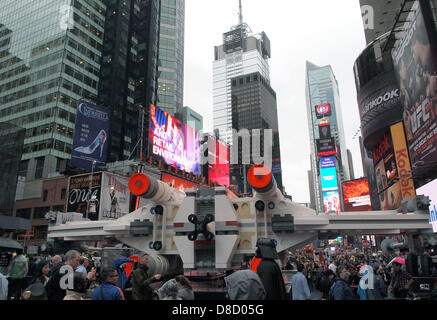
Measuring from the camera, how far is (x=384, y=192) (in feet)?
117

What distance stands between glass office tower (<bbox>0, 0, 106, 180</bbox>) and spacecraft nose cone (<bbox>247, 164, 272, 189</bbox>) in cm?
5742

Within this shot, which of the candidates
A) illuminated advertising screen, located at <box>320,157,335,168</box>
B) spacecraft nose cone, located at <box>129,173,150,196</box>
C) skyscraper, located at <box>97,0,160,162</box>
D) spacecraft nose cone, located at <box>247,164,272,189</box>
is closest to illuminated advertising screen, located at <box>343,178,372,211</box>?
illuminated advertising screen, located at <box>320,157,335,168</box>

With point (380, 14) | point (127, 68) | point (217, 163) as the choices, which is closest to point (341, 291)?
point (217, 163)

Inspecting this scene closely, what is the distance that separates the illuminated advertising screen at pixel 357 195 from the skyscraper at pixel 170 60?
5947 cm

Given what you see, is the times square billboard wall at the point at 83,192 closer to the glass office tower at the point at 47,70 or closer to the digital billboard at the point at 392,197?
the glass office tower at the point at 47,70

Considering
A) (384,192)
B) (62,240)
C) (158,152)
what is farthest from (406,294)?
(158,152)

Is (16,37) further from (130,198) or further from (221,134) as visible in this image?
(221,134)

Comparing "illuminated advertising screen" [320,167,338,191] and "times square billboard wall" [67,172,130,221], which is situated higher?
"illuminated advertising screen" [320,167,338,191]

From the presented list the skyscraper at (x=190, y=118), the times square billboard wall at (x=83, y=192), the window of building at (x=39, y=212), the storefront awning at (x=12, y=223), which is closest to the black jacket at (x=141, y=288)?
the storefront awning at (x=12, y=223)

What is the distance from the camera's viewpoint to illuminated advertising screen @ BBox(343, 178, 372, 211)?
69312 millimetres

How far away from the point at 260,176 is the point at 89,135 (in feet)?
98.5

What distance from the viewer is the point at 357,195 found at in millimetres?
70375

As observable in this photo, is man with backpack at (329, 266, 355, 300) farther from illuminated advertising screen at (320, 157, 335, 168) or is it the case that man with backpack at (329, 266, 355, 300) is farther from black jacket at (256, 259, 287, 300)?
illuminated advertising screen at (320, 157, 335, 168)

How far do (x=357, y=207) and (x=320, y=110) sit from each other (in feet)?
191
